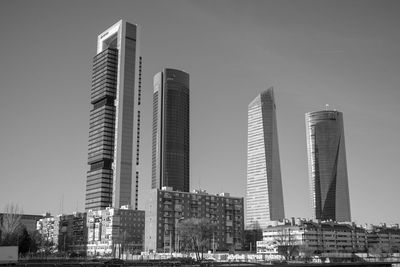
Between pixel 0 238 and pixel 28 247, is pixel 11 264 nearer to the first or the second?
pixel 0 238

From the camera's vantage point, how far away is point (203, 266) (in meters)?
119

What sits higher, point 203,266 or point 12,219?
point 12,219

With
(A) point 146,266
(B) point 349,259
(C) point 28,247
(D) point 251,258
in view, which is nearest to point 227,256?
(D) point 251,258

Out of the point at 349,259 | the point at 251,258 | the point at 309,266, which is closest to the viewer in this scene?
the point at 309,266

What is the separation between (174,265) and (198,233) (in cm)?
6708

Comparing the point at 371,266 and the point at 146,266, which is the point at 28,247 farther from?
the point at 371,266

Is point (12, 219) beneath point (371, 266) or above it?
above

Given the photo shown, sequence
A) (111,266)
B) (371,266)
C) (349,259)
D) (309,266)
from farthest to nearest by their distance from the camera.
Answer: (349,259) → (371,266) → (309,266) → (111,266)

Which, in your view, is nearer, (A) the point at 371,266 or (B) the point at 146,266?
(B) the point at 146,266

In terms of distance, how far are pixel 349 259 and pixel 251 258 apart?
1552 inches

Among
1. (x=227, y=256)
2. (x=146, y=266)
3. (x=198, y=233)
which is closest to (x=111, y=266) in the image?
(x=146, y=266)

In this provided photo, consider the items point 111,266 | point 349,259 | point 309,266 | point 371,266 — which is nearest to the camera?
point 111,266

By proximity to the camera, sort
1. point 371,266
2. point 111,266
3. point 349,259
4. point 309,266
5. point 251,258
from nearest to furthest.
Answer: point 111,266 < point 309,266 < point 371,266 < point 251,258 < point 349,259

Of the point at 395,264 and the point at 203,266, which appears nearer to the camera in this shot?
the point at 203,266
